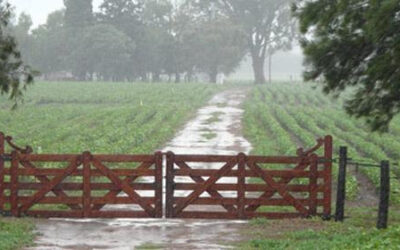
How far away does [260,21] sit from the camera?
371ft

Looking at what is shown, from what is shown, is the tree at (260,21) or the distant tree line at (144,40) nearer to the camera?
the distant tree line at (144,40)

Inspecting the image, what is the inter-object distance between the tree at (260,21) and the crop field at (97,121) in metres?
37.7

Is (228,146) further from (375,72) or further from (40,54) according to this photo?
(40,54)

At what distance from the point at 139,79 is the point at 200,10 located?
15.3 metres

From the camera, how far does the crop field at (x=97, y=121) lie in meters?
30.0

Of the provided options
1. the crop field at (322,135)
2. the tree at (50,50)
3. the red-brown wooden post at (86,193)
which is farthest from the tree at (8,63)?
the tree at (50,50)

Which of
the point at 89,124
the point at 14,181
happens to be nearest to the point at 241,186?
the point at 14,181

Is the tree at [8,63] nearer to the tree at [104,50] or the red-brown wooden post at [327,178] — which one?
the red-brown wooden post at [327,178]

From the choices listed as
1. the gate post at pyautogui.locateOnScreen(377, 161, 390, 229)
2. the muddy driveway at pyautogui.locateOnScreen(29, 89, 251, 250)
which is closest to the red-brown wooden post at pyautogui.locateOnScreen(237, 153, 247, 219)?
the muddy driveway at pyautogui.locateOnScreen(29, 89, 251, 250)

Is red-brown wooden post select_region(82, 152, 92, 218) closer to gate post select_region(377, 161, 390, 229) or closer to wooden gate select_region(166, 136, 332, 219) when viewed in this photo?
wooden gate select_region(166, 136, 332, 219)

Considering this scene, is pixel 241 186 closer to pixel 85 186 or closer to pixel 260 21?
pixel 85 186

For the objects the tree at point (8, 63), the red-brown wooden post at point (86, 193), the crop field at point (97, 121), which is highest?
the tree at point (8, 63)

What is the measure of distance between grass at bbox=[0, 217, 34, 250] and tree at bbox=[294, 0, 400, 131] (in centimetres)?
681

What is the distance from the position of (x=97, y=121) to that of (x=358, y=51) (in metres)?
28.8
